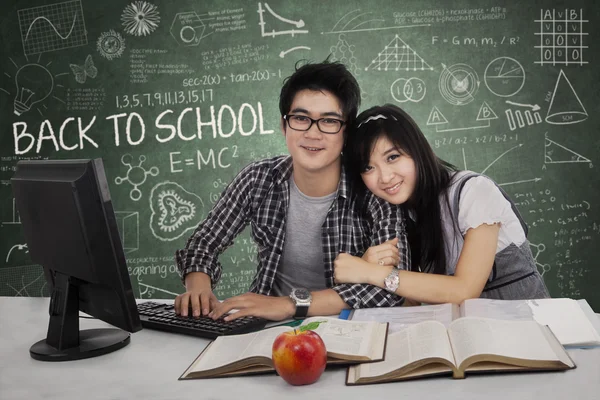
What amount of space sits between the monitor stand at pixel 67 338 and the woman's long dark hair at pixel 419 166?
0.95 meters

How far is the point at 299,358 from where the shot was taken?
1003 millimetres

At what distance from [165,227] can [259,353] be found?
235 centimetres

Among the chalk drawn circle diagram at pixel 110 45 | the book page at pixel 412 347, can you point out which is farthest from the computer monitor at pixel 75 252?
the chalk drawn circle diagram at pixel 110 45

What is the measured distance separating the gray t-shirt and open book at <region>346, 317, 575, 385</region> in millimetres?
954

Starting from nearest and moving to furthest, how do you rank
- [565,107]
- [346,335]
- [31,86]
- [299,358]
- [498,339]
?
[299,358], [498,339], [346,335], [565,107], [31,86]

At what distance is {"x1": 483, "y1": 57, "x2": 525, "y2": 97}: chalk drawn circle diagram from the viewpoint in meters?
3.27

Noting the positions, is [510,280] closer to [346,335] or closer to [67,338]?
[346,335]

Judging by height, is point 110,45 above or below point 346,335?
above

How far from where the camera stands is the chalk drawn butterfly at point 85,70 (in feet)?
11.0

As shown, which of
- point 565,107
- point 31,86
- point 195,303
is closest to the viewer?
point 195,303

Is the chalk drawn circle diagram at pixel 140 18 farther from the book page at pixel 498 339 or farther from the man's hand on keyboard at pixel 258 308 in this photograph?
the book page at pixel 498 339

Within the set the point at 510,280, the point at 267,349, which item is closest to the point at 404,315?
the point at 267,349

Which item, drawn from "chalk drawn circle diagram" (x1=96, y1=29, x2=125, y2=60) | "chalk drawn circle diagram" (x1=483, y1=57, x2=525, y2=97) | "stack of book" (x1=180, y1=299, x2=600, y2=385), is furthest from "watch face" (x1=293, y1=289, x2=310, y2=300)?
"chalk drawn circle diagram" (x1=96, y1=29, x2=125, y2=60)

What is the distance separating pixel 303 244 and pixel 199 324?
762 mm
